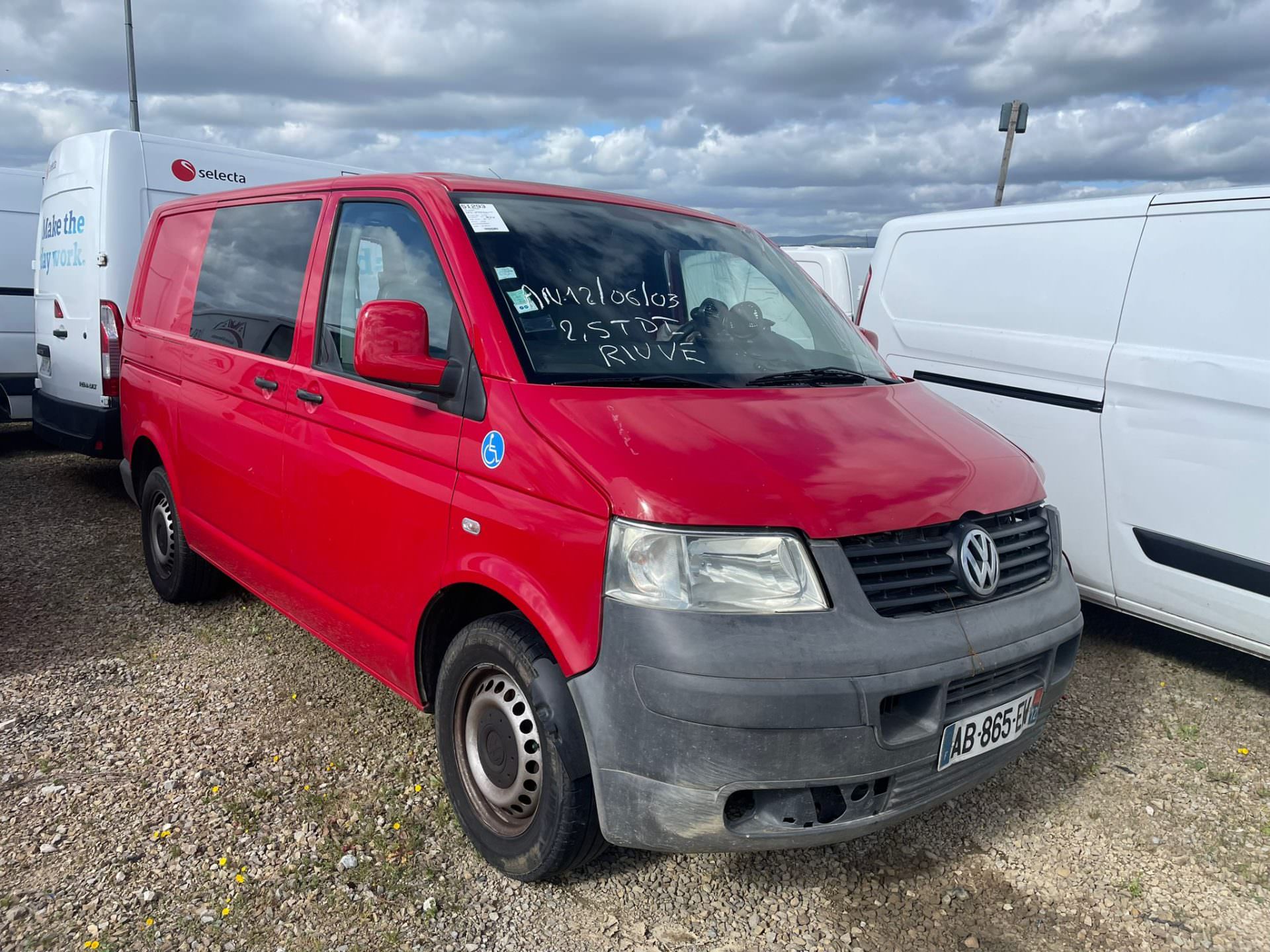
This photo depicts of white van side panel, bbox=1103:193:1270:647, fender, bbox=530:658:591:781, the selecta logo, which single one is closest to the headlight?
fender, bbox=530:658:591:781

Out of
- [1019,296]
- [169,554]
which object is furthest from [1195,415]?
[169,554]

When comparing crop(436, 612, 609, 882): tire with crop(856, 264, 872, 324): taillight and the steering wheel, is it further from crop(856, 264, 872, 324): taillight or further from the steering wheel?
crop(856, 264, 872, 324): taillight

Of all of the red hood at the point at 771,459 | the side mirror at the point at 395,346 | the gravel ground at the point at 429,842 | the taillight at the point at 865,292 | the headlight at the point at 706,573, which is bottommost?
the gravel ground at the point at 429,842

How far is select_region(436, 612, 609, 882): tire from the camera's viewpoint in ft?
7.99

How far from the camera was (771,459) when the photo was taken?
240 cm

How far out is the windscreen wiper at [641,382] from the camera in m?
2.61

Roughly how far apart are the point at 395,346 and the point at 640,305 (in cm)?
77

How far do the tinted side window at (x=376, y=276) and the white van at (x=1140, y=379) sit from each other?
3.06m

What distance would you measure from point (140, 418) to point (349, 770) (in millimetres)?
2460

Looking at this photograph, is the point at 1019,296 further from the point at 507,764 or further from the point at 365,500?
the point at 507,764

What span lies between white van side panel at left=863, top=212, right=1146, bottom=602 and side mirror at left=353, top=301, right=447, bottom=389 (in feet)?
9.96

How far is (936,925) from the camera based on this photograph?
2.62 m

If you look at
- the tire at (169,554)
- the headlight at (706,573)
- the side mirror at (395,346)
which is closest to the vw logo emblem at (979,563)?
the headlight at (706,573)

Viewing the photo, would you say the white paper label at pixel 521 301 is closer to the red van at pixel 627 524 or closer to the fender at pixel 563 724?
the red van at pixel 627 524
